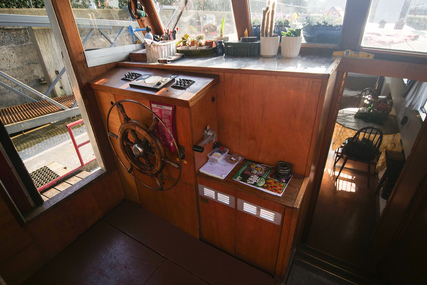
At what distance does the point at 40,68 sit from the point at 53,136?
5.64 ft

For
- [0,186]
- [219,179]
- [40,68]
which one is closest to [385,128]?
[219,179]

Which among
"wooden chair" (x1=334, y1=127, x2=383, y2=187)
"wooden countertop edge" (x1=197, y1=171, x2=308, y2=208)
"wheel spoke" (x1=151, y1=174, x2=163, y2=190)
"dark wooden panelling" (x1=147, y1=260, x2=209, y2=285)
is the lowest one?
"dark wooden panelling" (x1=147, y1=260, x2=209, y2=285)

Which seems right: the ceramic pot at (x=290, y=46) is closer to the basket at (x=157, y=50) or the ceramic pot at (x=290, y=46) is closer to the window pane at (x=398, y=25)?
the window pane at (x=398, y=25)

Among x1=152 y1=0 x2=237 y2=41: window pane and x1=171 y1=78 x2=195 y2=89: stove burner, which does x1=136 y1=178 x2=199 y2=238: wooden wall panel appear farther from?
x1=152 y1=0 x2=237 y2=41: window pane

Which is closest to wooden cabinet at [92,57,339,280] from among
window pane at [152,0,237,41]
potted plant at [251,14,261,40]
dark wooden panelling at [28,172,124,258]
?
potted plant at [251,14,261,40]

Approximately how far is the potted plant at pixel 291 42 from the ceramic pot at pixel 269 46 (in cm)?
6

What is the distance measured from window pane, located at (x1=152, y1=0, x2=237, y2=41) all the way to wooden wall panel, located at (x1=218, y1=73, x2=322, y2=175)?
0.89 meters

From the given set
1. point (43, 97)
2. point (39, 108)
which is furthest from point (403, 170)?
point (39, 108)

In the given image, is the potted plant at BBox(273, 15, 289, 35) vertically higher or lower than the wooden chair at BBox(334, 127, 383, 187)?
higher

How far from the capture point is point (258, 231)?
1.62m

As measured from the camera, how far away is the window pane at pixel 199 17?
2.09 metres

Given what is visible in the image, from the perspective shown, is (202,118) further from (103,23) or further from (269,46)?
(103,23)

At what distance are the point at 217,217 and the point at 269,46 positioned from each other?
141 centimetres

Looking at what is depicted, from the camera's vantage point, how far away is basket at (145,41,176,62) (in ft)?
6.24
